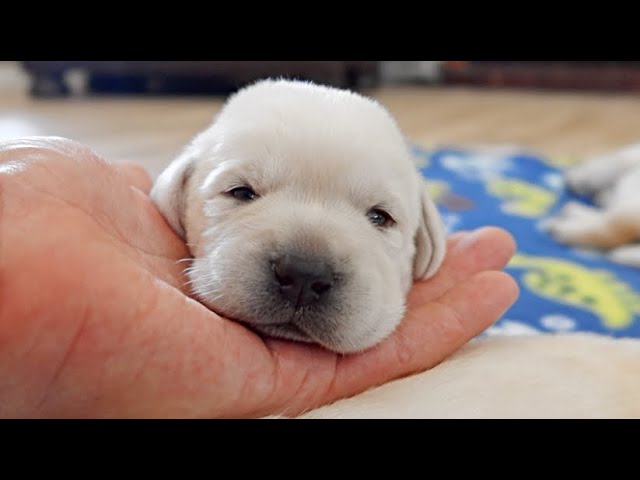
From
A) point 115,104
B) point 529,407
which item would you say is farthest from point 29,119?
point 529,407

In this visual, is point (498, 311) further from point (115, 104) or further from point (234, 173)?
point (115, 104)

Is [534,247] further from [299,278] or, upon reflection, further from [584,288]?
[299,278]

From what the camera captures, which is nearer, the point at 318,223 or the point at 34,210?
the point at 34,210

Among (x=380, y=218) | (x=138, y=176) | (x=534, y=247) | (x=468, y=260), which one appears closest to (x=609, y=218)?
(x=534, y=247)

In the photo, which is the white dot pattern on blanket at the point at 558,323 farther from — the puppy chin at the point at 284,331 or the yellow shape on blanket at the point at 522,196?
the yellow shape on blanket at the point at 522,196

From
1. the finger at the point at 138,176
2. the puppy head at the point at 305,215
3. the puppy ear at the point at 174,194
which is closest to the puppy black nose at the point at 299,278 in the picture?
the puppy head at the point at 305,215

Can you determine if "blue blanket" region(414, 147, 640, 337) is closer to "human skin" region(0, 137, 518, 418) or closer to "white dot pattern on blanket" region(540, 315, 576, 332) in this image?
"white dot pattern on blanket" region(540, 315, 576, 332)
